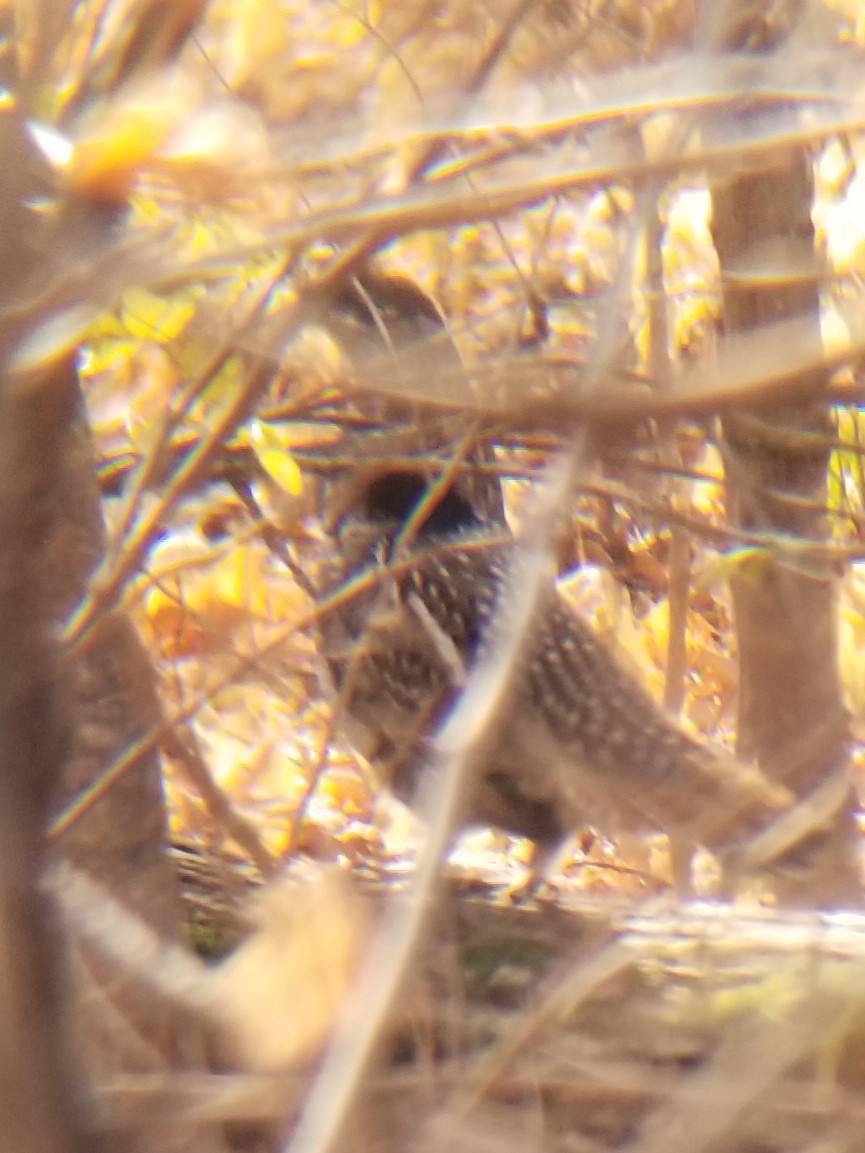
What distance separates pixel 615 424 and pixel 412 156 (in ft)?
2.79

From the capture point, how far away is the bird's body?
4.02 m

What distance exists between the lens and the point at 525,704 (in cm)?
425

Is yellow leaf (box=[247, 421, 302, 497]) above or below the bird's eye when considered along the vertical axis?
below

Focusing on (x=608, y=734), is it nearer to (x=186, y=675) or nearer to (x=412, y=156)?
(x=186, y=675)

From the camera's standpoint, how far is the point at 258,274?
2.71 meters

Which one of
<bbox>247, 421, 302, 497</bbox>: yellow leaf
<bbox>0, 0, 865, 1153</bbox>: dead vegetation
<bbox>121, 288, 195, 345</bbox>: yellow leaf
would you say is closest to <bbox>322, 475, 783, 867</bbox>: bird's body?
<bbox>0, 0, 865, 1153</bbox>: dead vegetation

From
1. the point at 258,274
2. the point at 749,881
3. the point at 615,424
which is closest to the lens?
the point at 615,424

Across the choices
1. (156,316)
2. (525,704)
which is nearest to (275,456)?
(156,316)

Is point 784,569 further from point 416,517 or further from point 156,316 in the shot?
point 156,316

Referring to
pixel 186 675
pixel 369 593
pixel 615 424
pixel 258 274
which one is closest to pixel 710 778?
pixel 369 593

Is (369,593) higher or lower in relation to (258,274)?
lower

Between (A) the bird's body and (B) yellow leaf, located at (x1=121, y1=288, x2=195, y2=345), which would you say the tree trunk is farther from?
(B) yellow leaf, located at (x1=121, y1=288, x2=195, y2=345)

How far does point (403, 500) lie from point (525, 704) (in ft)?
2.25

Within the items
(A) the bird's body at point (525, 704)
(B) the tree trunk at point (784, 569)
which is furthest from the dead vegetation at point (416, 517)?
(A) the bird's body at point (525, 704)
